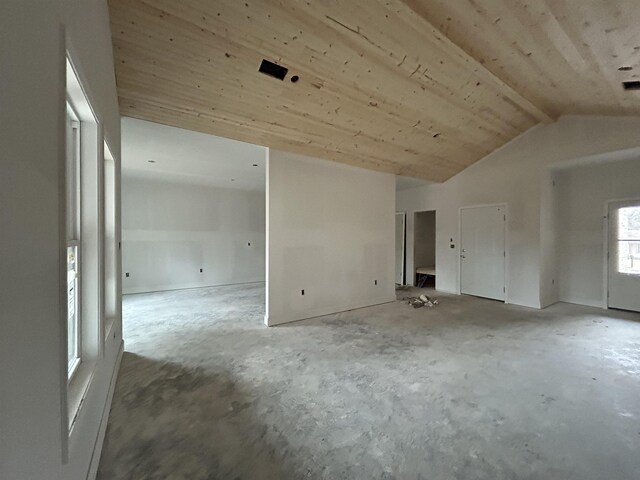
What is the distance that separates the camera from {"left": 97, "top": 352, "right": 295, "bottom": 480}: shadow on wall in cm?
156

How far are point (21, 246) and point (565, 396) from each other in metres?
3.37

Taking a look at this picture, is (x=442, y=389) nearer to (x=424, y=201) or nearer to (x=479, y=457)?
(x=479, y=457)

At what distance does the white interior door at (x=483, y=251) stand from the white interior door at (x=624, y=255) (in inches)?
62.3

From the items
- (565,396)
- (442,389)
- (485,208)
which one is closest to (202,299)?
(442,389)

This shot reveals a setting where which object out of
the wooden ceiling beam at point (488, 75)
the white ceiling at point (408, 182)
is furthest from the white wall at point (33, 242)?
the white ceiling at point (408, 182)

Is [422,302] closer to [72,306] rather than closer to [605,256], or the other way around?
[605,256]

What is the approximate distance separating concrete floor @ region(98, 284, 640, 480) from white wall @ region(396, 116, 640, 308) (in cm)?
123

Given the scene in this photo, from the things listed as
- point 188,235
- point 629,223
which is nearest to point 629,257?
point 629,223

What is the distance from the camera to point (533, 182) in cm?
500

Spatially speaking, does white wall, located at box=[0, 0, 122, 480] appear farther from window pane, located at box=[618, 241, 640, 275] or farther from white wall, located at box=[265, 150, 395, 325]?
window pane, located at box=[618, 241, 640, 275]

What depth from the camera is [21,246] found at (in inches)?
27.3

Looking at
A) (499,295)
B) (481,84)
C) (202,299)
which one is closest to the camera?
(481,84)

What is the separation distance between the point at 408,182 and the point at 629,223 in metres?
3.76

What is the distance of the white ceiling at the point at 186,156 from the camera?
146 inches
